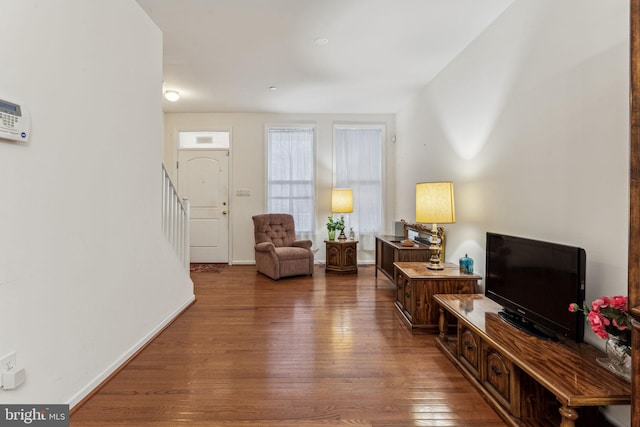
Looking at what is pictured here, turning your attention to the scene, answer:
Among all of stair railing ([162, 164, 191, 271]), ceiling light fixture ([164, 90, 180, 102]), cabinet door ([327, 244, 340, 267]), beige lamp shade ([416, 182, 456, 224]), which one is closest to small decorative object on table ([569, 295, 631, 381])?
beige lamp shade ([416, 182, 456, 224])

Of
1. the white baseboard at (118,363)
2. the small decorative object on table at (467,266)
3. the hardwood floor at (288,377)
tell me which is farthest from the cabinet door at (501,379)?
the white baseboard at (118,363)

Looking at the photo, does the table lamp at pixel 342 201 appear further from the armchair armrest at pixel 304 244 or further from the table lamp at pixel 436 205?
the table lamp at pixel 436 205

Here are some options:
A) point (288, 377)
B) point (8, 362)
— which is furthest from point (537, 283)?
point (8, 362)

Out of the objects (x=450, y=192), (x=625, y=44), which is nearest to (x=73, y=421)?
(x=450, y=192)

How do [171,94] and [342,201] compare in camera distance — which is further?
[342,201]

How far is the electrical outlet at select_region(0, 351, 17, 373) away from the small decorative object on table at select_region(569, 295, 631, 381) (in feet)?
8.18

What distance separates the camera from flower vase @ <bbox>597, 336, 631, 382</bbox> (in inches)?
51.4

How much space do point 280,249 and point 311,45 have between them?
270 cm

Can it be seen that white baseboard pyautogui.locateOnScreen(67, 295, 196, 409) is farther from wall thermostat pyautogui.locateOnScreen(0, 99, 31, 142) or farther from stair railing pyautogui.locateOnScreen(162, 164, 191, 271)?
wall thermostat pyautogui.locateOnScreen(0, 99, 31, 142)

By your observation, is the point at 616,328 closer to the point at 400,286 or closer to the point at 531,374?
the point at 531,374

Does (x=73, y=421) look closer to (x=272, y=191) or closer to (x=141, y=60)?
(x=141, y=60)

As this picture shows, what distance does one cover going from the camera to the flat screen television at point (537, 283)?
1.51m

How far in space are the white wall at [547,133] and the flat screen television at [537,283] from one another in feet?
0.72

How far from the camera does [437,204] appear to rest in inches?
108
